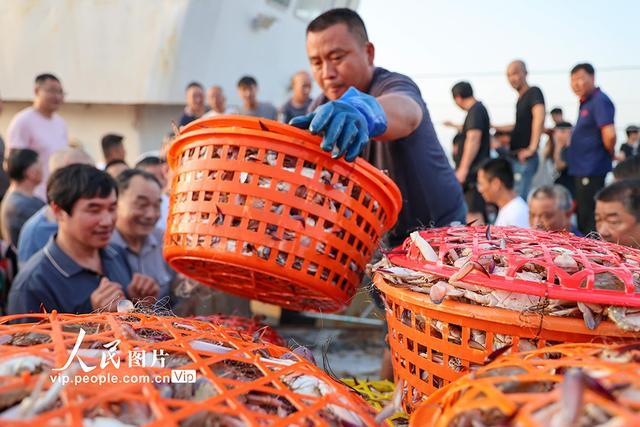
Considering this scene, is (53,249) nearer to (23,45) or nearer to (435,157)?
(435,157)

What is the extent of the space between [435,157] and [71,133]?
24.3 ft

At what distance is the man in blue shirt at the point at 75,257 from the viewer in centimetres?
203

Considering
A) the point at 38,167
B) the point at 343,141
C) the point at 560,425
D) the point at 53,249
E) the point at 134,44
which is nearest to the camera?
the point at 560,425

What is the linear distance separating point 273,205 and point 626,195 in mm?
1865

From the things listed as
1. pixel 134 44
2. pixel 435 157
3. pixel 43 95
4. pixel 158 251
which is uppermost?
pixel 134 44

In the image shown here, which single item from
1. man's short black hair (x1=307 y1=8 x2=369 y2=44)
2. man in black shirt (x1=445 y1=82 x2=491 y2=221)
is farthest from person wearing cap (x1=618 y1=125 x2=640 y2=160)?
man's short black hair (x1=307 y1=8 x2=369 y2=44)

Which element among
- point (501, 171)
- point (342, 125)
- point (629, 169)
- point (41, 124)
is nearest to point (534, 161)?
point (501, 171)

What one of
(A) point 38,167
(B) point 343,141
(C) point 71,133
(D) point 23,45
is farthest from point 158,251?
(D) point 23,45

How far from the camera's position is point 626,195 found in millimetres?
2344

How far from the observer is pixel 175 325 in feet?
3.12

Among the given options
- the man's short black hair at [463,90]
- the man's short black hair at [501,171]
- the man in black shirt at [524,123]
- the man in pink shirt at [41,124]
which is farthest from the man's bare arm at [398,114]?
the man in pink shirt at [41,124]

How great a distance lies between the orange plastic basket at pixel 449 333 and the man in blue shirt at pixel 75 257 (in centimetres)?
131

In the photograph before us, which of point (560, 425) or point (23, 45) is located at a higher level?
point (23, 45)

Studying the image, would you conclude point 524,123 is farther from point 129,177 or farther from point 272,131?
point 272,131
